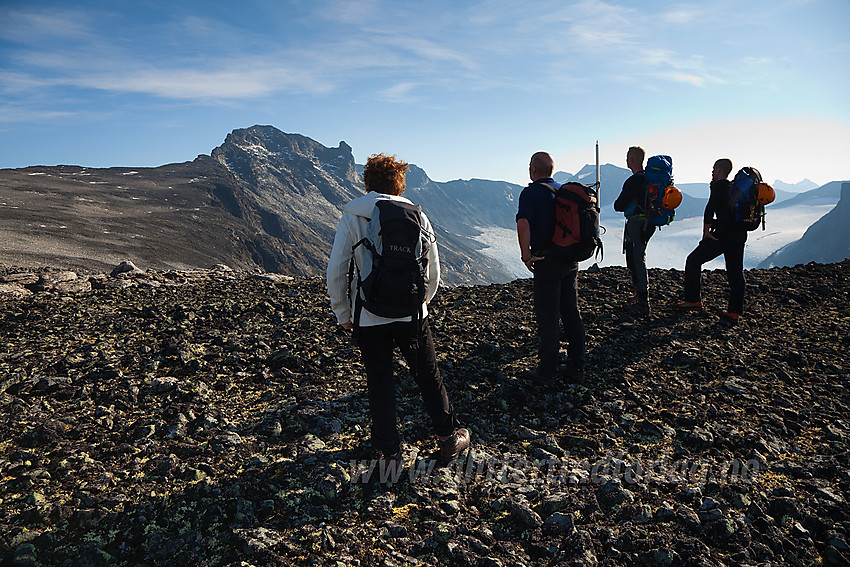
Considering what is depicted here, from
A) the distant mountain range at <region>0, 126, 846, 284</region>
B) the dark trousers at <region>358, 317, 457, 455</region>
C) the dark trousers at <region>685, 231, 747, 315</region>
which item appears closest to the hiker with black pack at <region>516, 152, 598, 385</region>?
the dark trousers at <region>358, 317, 457, 455</region>

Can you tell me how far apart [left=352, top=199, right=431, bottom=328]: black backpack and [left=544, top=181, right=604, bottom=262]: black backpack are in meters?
2.58

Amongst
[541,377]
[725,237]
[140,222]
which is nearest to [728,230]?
[725,237]

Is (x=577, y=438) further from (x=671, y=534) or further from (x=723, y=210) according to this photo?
(x=723, y=210)

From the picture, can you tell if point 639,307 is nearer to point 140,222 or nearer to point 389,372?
point 389,372

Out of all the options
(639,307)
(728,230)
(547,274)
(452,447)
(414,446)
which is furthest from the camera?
(639,307)

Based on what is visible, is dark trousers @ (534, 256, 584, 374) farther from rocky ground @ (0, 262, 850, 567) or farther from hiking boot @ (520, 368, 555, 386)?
rocky ground @ (0, 262, 850, 567)

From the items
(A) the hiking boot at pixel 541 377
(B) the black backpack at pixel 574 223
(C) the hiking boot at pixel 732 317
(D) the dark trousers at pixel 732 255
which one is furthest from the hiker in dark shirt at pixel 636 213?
(A) the hiking boot at pixel 541 377

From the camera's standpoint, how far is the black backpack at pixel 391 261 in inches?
161

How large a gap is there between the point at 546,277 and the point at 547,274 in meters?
0.05

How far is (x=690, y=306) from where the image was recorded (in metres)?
9.41

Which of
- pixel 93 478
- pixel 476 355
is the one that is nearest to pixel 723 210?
pixel 476 355

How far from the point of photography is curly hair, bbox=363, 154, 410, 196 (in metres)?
4.42

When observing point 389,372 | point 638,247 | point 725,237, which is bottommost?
point 389,372

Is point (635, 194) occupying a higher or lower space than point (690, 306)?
higher
